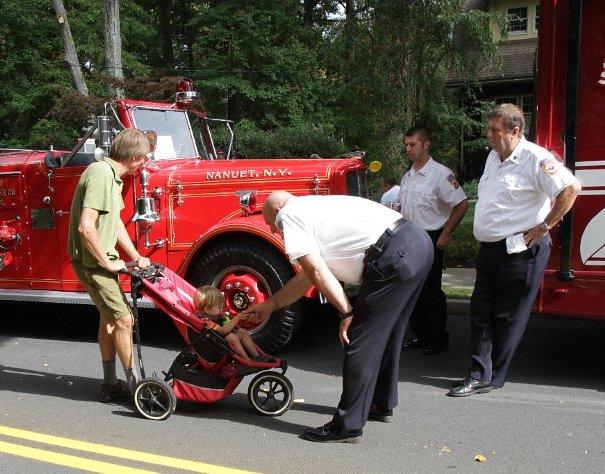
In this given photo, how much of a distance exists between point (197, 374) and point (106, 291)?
82 cm

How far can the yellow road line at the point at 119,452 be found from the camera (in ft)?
11.9

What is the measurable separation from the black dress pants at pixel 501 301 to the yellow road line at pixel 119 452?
204 cm

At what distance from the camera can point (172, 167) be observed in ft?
20.5

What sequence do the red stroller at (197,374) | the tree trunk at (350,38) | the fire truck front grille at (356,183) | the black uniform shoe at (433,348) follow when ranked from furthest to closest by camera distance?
the tree trunk at (350,38)
the fire truck front grille at (356,183)
the black uniform shoe at (433,348)
the red stroller at (197,374)

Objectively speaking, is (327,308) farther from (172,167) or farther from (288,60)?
(288,60)

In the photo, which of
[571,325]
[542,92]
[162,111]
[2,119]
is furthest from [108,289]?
[2,119]

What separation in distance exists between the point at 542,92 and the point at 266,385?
2.79 metres

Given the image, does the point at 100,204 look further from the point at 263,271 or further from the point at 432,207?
the point at 432,207

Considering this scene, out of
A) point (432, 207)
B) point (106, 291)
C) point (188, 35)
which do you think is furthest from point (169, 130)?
point (188, 35)

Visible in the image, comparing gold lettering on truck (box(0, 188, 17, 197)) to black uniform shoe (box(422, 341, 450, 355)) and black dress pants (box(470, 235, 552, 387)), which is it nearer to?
black uniform shoe (box(422, 341, 450, 355))

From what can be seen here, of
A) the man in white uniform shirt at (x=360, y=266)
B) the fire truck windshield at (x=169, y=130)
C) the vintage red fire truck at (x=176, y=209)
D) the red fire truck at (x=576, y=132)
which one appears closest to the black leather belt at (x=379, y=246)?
the man in white uniform shirt at (x=360, y=266)

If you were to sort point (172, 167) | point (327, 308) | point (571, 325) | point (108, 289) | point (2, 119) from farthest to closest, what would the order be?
1. point (2, 119)
2. point (327, 308)
3. point (571, 325)
4. point (172, 167)
5. point (108, 289)

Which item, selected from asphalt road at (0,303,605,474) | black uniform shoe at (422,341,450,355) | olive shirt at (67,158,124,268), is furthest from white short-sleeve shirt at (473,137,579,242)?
olive shirt at (67,158,124,268)

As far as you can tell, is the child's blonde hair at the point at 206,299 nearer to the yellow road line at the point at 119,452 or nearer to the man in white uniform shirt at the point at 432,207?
the yellow road line at the point at 119,452
